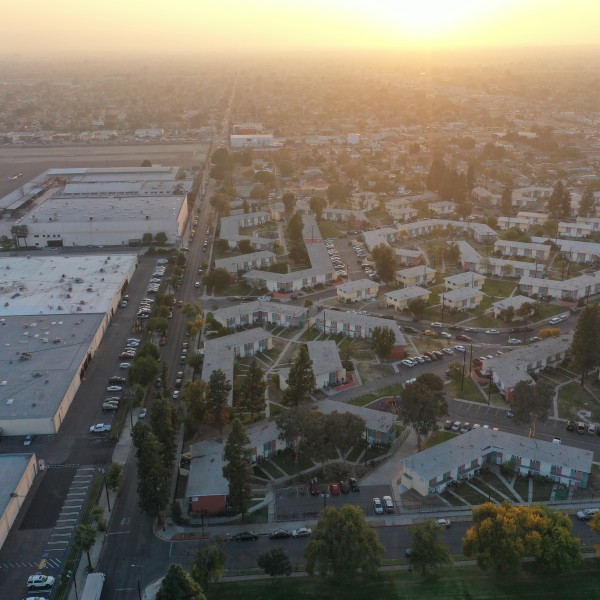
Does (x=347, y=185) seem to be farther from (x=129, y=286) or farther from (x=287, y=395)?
(x=287, y=395)

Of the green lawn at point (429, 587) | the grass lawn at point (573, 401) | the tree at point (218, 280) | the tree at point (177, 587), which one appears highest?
the tree at point (177, 587)

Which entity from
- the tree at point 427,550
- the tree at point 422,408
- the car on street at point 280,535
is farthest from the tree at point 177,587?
the tree at point 422,408

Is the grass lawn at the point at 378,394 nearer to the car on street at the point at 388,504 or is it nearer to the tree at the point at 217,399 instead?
the tree at the point at 217,399

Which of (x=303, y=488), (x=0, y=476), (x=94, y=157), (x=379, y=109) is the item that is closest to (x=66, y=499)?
(x=0, y=476)

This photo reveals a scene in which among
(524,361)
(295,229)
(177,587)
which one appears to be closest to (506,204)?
(295,229)

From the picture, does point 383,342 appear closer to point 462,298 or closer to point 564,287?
point 462,298

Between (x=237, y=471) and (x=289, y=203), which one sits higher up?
(x=237, y=471)

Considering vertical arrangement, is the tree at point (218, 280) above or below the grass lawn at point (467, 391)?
above
